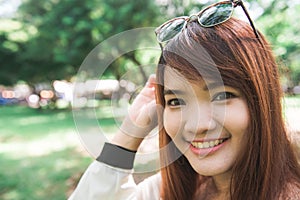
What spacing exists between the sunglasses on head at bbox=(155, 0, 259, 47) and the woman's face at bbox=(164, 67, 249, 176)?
108 mm

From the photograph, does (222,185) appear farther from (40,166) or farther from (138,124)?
(40,166)

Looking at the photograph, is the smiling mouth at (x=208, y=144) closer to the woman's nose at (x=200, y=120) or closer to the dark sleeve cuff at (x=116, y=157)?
the woman's nose at (x=200, y=120)

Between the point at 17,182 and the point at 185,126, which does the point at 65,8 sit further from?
the point at 185,126

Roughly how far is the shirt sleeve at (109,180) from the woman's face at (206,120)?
28cm

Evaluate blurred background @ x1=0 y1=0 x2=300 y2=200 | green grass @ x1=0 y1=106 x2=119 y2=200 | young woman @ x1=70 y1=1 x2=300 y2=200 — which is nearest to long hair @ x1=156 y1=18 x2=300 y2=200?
young woman @ x1=70 y1=1 x2=300 y2=200

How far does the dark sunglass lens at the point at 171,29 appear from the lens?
103 cm

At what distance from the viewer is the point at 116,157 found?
1.21 m

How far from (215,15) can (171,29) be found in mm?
139

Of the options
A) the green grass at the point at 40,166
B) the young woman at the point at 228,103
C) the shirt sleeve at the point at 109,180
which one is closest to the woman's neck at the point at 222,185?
the young woman at the point at 228,103

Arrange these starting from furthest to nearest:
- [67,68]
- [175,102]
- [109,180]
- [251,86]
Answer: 1. [67,68]
2. [109,180]
3. [175,102]
4. [251,86]

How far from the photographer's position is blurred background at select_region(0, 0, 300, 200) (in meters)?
1.41

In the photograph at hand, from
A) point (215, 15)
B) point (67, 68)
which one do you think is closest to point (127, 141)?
point (215, 15)

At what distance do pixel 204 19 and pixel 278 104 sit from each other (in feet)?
0.97

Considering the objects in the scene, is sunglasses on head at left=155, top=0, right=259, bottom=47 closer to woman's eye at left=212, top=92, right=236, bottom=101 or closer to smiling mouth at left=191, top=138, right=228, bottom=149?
woman's eye at left=212, top=92, right=236, bottom=101
